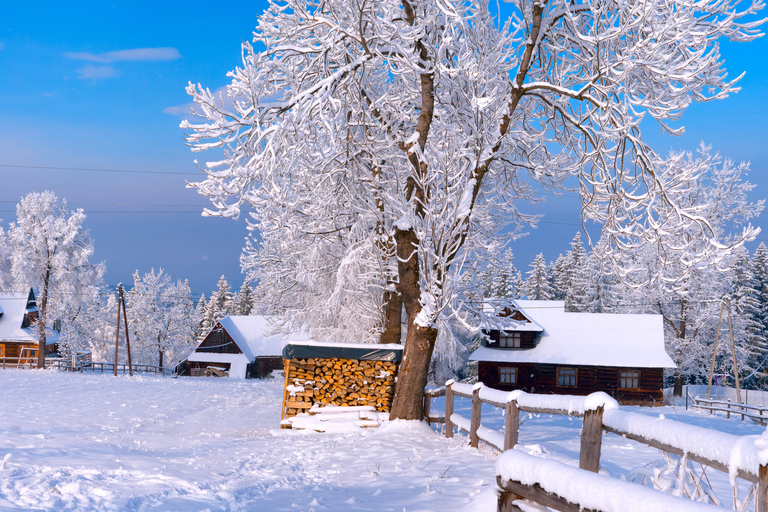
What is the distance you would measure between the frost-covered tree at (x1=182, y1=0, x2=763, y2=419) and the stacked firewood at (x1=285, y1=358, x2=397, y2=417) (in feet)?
2.70

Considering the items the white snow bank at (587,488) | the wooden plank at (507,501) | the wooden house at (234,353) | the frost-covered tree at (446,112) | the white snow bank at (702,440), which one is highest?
the frost-covered tree at (446,112)

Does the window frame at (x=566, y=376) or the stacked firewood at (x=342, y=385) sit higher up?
the stacked firewood at (x=342, y=385)

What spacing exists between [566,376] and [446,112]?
2700cm

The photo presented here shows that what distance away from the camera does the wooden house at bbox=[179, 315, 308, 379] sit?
49666 mm

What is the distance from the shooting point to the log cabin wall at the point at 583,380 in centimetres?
3325

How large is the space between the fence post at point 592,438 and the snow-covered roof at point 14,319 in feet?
148

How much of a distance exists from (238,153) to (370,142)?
118 inches

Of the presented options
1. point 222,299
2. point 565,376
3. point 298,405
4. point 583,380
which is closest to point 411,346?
point 298,405

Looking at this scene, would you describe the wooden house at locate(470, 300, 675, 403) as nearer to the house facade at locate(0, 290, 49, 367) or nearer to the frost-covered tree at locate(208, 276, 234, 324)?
the house facade at locate(0, 290, 49, 367)

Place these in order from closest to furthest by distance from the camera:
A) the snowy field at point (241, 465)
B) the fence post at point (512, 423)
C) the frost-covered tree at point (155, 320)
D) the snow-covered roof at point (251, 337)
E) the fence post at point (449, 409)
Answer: the snowy field at point (241, 465), the fence post at point (512, 423), the fence post at point (449, 409), the snow-covered roof at point (251, 337), the frost-covered tree at point (155, 320)

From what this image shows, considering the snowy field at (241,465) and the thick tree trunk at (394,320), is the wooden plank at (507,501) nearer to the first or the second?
the snowy field at (241,465)

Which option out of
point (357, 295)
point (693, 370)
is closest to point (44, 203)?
point (357, 295)

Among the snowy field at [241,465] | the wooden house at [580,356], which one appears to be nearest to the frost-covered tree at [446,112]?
the snowy field at [241,465]

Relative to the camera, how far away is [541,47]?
11.0 m
